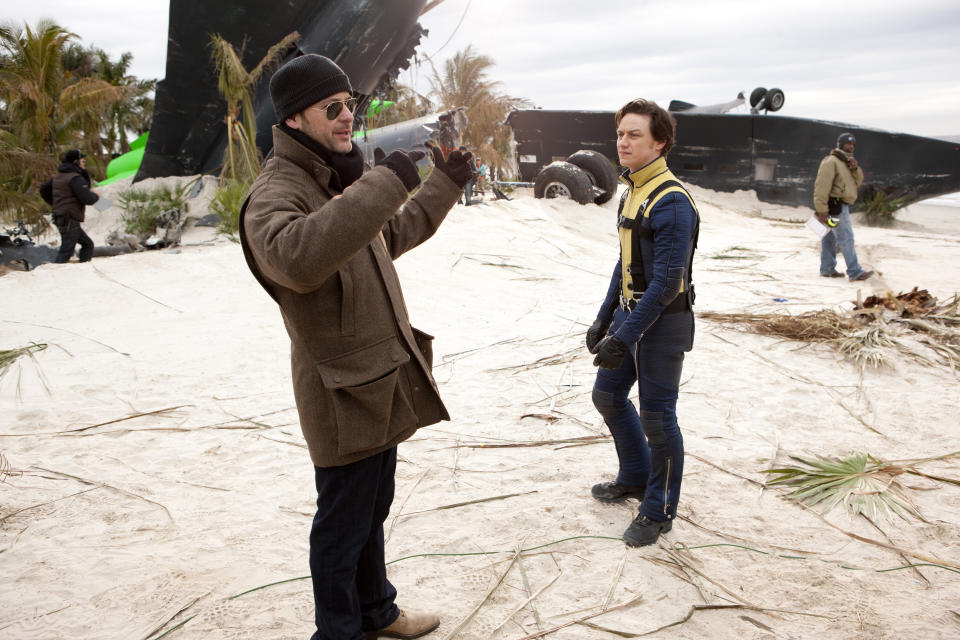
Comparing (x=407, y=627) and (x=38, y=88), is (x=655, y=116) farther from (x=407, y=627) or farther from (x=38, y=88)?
(x=38, y=88)

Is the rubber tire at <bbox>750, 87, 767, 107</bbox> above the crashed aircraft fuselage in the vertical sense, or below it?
above

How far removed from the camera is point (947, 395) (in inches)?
189

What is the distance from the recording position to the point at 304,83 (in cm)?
181

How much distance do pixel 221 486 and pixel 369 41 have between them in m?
9.37

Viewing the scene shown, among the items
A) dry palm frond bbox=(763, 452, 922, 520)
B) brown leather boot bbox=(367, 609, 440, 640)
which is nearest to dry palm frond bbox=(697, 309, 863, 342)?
dry palm frond bbox=(763, 452, 922, 520)

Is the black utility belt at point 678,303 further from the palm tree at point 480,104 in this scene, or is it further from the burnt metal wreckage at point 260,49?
the palm tree at point 480,104

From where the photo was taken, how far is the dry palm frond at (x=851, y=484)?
10.8 feet

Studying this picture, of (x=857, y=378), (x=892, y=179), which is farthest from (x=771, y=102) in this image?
(x=857, y=378)

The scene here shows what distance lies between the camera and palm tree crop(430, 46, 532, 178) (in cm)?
1822

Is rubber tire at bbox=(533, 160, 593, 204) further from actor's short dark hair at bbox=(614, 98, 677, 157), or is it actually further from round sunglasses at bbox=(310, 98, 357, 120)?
round sunglasses at bbox=(310, 98, 357, 120)

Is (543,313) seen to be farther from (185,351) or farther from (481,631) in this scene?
(481,631)

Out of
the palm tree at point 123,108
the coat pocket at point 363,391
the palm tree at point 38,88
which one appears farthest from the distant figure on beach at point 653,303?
the palm tree at point 123,108

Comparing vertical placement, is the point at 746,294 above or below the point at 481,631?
above

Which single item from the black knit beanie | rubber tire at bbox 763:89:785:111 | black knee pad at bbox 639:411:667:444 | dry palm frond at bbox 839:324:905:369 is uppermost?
rubber tire at bbox 763:89:785:111
